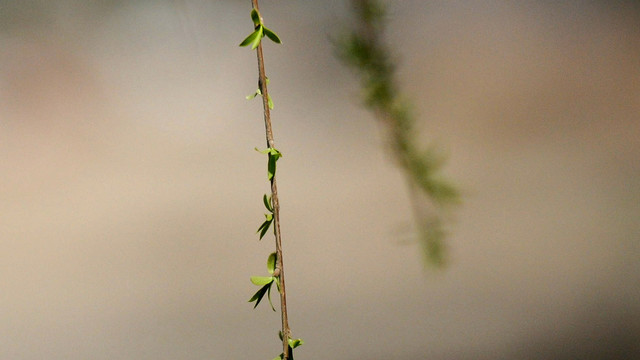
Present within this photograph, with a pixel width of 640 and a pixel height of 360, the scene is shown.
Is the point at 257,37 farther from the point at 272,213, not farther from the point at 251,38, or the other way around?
the point at 272,213

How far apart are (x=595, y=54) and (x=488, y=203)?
20 centimetres

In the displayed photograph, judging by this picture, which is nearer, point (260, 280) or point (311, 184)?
point (260, 280)

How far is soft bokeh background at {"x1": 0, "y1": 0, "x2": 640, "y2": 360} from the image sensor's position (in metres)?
0.46

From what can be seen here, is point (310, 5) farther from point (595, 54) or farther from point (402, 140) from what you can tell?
point (595, 54)

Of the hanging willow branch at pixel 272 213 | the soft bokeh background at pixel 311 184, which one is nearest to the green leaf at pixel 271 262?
the hanging willow branch at pixel 272 213

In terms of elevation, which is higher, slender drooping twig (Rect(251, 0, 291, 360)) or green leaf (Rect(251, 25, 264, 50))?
green leaf (Rect(251, 25, 264, 50))

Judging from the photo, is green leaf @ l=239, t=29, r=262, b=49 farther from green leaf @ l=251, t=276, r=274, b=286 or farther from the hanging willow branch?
green leaf @ l=251, t=276, r=274, b=286

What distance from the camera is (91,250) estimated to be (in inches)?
18.4

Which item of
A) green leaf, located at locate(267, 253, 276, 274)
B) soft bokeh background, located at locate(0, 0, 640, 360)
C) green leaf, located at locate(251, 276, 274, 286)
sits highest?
soft bokeh background, located at locate(0, 0, 640, 360)

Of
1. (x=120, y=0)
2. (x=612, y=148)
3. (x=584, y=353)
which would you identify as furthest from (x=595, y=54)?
(x=120, y=0)

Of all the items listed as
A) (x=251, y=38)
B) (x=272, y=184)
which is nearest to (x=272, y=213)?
(x=272, y=184)

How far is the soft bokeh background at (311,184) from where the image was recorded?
459 mm

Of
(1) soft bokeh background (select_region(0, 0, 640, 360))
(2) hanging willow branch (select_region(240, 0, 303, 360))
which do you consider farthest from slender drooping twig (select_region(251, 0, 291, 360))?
(1) soft bokeh background (select_region(0, 0, 640, 360))

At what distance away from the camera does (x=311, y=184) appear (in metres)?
0.51
